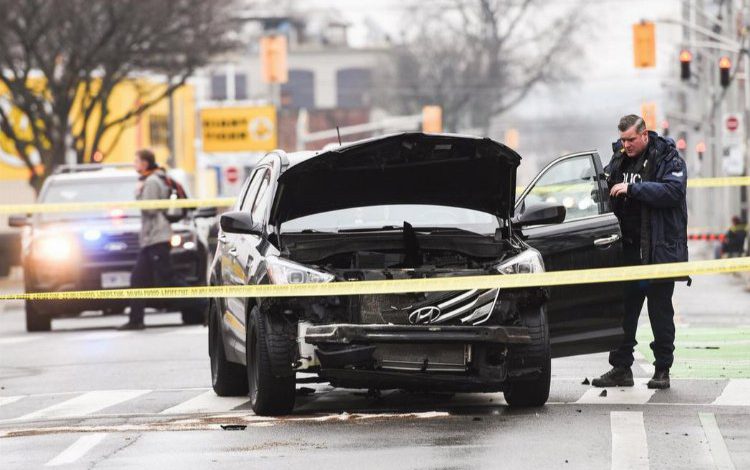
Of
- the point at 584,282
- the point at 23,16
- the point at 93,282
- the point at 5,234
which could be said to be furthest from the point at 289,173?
the point at 5,234

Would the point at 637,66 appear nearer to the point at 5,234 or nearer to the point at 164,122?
the point at 5,234

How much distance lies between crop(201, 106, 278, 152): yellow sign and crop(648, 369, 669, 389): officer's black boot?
3769 cm

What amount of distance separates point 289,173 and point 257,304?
30.7 inches

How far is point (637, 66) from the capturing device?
3897cm

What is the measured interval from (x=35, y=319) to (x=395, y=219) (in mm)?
11033

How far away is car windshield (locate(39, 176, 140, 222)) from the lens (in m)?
20.7

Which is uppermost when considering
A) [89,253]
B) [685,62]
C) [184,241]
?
[685,62]

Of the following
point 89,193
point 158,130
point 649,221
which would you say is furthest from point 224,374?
point 158,130

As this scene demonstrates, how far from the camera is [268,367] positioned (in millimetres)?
10125

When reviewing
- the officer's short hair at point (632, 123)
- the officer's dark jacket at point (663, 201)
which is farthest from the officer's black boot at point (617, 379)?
the officer's short hair at point (632, 123)

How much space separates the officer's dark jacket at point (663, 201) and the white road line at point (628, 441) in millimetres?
1595

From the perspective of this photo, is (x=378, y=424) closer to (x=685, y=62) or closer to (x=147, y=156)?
(x=147, y=156)

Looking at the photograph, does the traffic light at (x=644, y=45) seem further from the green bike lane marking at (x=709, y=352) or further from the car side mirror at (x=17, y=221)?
the green bike lane marking at (x=709, y=352)

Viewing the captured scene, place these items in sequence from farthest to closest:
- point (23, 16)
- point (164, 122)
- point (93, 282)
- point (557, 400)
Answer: point (164, 122), point (23, 16), point (93, 282), point (557, 400)
